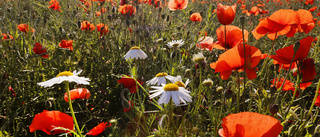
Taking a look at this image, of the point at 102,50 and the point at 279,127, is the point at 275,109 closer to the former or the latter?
the point at 279,127

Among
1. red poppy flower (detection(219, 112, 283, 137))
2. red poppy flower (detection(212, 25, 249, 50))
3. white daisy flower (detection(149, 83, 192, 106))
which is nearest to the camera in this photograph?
red poppy flower (detection(219, 112, 283, 137))

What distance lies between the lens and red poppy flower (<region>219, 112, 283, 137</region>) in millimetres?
532

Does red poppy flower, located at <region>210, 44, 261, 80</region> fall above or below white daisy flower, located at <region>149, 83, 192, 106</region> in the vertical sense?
above

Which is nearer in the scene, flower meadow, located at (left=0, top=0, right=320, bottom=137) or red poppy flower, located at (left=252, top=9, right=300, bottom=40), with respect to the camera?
flower meadow, located at (left=0, top=0, right=320, bottom=137)

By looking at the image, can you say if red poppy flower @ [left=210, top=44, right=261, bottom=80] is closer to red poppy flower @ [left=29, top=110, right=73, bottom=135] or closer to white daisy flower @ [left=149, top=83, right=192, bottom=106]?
white daisy flower @ [left=149, top=83, right=192, bottom=106]

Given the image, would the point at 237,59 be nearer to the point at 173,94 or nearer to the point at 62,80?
the point at 173,94

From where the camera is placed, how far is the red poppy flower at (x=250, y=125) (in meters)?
0.53

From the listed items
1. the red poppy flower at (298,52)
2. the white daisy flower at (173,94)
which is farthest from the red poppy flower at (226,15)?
the white daisy flower at (173,94)

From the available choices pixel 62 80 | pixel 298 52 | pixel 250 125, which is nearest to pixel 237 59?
pixel 298 52

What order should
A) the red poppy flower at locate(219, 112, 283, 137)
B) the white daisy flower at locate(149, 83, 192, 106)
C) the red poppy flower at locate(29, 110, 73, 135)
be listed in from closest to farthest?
1. the red poppy flower at locate(219, 112, 283, 137)
2. the white daisy flower at locate(149, 83, 192, 106)
3. the red poppy flower at locate(29, 110, 73, 135)

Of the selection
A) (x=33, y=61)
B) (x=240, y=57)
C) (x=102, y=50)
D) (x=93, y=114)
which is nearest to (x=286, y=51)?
(x=240, y=57)

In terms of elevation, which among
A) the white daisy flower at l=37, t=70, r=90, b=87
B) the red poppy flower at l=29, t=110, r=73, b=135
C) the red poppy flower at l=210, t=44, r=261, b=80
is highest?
the red poppy flower at l=210, t=44, r=261, b=80

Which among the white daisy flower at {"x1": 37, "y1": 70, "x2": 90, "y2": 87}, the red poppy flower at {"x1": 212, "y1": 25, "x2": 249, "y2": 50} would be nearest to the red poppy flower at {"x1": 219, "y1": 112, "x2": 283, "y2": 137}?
the white daisy flower at {"x1": 37, "y1": 70, "x2": 90, "y2": 87}

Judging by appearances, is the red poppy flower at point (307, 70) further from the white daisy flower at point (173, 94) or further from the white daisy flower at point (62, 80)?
the white daisy flower at point (62, 80)
